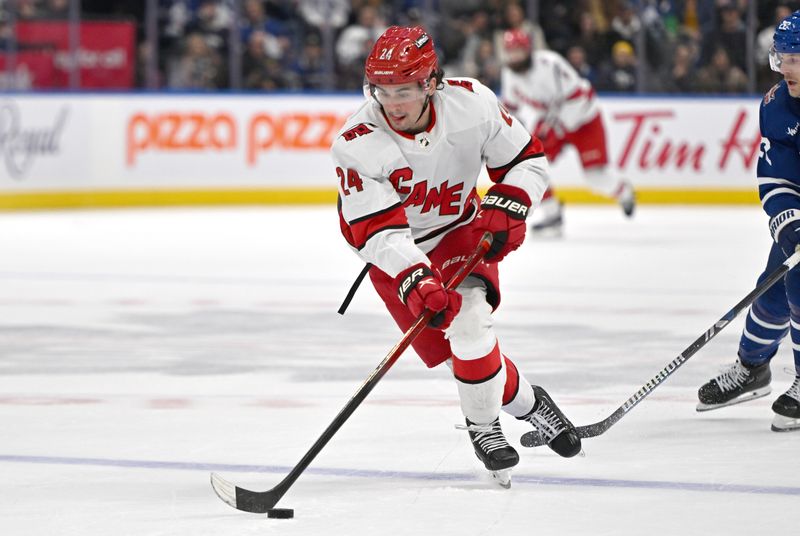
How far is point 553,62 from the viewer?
29.5 ft

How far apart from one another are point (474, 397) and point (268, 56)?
8.57m

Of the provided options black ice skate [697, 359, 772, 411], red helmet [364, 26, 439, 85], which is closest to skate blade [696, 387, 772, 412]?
black ice skate [697, 359, 772, 411]

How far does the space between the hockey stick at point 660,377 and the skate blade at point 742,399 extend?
0.37 m

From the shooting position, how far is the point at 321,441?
112 inches

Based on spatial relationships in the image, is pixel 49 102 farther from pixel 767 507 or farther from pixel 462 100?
pixel 767 507

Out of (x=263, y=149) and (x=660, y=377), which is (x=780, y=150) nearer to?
(x=660, y=377)

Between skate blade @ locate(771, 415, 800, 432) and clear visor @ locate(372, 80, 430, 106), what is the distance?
4.13 ft

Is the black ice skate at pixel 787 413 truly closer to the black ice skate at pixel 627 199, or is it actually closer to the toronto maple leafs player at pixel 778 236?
the toronto maple leafs player at pixel 778 236

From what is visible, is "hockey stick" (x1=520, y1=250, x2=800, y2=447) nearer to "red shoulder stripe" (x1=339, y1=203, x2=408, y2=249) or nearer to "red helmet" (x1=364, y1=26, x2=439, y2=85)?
"red shoulder stripe" (x1=339, y1=203, x2=408, y2=249)

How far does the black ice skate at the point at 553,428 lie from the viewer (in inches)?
125

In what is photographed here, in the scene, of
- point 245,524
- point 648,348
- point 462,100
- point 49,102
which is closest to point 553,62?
point 49,102

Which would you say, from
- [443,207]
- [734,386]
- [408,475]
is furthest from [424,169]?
[734,386]

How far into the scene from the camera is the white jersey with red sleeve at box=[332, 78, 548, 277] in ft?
9.65

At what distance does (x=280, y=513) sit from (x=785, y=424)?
1.40 meters
